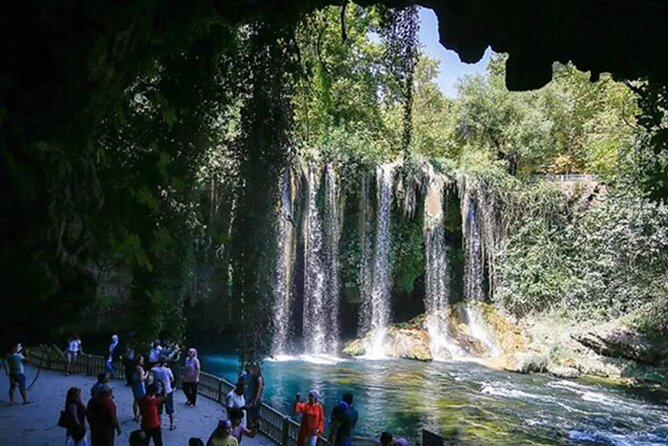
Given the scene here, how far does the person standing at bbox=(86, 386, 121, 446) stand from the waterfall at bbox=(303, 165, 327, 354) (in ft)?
47.0

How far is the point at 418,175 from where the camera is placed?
22375mm

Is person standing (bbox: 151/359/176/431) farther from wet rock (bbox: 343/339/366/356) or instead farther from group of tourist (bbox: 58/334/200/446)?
wet rock (bbox: 343/339/366/356)

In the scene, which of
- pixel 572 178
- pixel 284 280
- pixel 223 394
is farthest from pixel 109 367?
pixel 572 178

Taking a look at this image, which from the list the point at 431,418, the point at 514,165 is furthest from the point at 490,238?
the point at 431,418

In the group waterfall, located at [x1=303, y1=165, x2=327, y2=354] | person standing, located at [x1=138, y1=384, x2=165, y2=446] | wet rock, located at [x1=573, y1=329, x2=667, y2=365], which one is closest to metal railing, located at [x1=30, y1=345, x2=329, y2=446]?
person standing, located at [x1=138, y1=384, x2=165, y2=446]

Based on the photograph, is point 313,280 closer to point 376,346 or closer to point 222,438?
point 376,346

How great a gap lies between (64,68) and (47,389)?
8.96 m

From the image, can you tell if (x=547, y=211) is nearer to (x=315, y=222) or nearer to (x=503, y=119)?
(x=503, y=119)

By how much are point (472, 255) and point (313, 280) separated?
6803mm

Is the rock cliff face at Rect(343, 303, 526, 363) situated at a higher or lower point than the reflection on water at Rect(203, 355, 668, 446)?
higher

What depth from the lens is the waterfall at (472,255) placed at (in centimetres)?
2352

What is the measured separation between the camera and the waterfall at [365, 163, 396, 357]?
22.1m

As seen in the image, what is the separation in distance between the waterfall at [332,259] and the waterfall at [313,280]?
20 cm

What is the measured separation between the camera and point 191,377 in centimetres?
958
